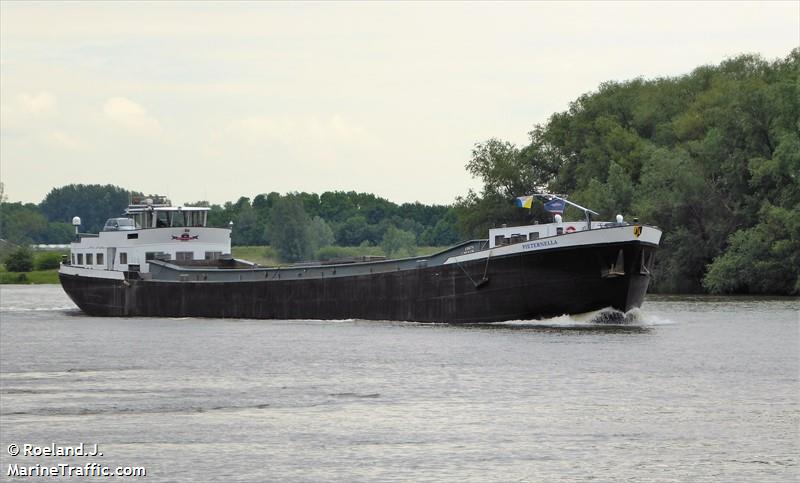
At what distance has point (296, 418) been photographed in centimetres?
3847

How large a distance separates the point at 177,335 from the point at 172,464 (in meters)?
38.7

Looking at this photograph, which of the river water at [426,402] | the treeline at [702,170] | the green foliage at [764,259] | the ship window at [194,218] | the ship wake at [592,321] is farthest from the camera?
the treeline at [702,170]

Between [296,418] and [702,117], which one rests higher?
[702,117]

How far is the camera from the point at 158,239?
89312 mm

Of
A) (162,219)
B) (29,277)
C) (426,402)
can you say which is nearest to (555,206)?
(426,402)

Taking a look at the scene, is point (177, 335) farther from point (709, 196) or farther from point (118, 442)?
point (709, 196)

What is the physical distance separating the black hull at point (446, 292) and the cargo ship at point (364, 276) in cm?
5

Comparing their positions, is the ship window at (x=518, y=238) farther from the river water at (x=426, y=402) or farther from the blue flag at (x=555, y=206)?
the river water at (x=426, y=402)

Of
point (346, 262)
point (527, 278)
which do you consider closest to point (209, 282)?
point (346, 262)

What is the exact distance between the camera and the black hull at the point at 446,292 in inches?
2547

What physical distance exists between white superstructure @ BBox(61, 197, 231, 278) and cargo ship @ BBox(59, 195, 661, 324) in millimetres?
68

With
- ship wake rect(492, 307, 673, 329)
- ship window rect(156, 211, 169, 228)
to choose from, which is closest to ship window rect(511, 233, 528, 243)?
ship wake rect(492, 307, 673, 329)

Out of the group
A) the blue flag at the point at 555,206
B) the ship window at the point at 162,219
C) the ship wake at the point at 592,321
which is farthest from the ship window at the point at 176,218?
the blue flag at the point at 555,206

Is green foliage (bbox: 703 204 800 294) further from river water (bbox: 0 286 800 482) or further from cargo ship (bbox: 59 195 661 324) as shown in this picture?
river water (bbox: 0 286 800 482)
